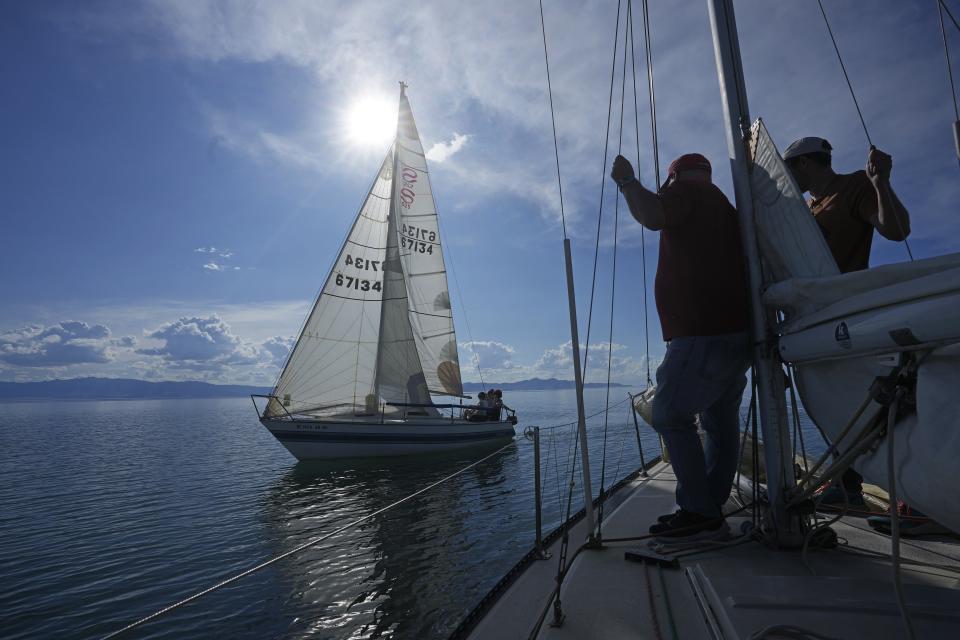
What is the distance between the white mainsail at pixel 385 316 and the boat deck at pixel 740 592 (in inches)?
557

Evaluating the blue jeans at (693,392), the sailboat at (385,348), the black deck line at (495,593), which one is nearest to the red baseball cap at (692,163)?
the blue jeans at (693,392)

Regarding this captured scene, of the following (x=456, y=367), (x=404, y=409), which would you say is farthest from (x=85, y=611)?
(x=456, y=367)

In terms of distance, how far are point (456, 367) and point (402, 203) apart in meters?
7.46

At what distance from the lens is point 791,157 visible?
9.19ft

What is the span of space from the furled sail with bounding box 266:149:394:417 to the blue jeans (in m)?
14.6

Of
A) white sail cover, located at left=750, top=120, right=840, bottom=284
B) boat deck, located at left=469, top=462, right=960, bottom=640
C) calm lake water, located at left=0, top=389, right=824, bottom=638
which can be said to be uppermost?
white sail cover, located at left=750, top=120, right=840, bottom=284

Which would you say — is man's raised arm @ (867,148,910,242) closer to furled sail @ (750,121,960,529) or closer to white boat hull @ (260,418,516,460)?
furled sail @ (750,121,960,529)

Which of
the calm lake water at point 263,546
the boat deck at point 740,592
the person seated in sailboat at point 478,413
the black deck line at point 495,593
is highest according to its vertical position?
the boat deck at point 740,592

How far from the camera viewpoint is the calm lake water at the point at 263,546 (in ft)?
15.6

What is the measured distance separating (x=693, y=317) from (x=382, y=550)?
592 cm

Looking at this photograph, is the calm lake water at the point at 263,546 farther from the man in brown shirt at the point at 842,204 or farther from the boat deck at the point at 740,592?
the man in brown shirt at the point at 842,204

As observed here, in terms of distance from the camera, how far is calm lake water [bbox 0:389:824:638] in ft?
15.6

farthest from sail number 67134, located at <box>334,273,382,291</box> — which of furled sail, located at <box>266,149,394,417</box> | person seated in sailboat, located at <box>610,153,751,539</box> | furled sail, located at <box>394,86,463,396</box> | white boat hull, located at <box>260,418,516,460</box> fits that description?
person seated in sailboat, located at <box>610,153,751,539</box>

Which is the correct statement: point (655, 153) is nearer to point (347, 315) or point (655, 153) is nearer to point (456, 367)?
point (347, 315)
